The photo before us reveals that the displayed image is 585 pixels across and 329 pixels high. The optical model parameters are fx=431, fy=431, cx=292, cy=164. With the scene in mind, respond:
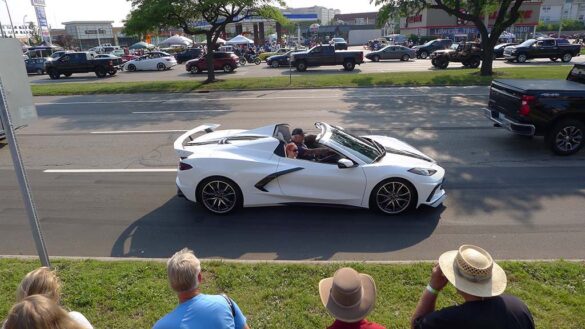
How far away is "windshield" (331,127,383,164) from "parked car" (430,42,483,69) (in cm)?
2451

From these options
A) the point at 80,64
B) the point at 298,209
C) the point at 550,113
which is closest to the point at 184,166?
the point at 298,209

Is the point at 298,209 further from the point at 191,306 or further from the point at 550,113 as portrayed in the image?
the point at 550,113

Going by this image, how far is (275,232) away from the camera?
5984 mm

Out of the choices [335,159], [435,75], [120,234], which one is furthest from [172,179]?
[435,75]

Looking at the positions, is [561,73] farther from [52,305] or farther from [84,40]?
[84,40]

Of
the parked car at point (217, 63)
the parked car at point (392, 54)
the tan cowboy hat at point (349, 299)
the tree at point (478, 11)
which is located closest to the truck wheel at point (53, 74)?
the parked car at point (217, 63)

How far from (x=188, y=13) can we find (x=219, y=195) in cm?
1822

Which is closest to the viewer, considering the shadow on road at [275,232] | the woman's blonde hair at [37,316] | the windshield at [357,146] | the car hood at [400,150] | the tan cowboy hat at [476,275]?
the woman's blonde hair at [37,316]

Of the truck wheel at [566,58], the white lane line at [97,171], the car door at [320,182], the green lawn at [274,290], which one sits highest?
the car door at [320,182]


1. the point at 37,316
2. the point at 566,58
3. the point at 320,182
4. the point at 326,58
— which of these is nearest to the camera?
the point at 37,316

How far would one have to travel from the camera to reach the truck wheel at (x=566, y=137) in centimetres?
893

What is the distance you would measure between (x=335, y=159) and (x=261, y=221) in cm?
142

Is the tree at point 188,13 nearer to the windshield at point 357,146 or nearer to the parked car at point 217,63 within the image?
the parked car at point 217,63

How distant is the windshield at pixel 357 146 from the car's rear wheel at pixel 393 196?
0.43m
